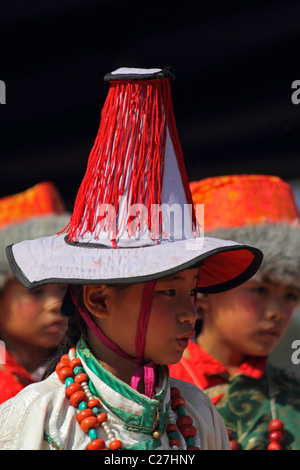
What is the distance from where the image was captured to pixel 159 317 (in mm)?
1704

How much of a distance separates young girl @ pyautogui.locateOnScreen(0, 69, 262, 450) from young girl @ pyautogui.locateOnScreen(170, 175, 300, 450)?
0.85 meters

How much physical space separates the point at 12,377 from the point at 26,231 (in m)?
0.53

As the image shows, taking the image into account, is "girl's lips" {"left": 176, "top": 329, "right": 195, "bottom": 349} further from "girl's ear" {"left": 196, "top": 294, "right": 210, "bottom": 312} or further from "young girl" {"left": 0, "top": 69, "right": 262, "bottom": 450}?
"girl's ear" {"left": 196, "top": 294, "right": 210, "bottom": 312}

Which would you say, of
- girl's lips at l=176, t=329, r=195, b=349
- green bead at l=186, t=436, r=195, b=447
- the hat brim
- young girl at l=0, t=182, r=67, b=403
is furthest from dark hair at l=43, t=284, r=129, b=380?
young girl at l=0, t=182, r=67, b=403

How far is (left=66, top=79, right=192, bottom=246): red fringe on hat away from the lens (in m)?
1.74

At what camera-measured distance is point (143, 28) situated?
3998 millimetres

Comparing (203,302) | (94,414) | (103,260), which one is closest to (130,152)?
(103,260)

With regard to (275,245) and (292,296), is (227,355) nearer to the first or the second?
(292,296)

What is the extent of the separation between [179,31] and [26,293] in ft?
5.54

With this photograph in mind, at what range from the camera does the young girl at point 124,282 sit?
65.2 inches

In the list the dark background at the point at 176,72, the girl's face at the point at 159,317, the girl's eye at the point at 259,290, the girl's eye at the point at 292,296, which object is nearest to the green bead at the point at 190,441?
the girl's face at the point at 159,317

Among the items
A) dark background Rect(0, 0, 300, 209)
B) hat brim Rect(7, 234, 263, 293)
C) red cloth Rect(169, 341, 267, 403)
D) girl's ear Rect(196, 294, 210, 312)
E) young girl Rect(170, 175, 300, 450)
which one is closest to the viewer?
hat brim Rect(7, 234, 263, 293)

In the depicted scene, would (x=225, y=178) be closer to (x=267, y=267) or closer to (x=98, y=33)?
(x=267, y=267)

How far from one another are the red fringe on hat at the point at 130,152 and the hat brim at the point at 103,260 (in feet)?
0.18
